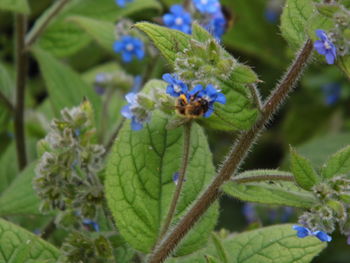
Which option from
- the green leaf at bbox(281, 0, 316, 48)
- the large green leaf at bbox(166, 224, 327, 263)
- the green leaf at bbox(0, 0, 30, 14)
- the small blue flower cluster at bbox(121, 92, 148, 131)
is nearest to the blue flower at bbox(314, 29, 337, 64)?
the green leaf at bbox(281, 0, 316, 48)

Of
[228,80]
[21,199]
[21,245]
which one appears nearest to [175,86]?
[228,80]

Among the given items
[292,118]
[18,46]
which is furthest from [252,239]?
[292,118]

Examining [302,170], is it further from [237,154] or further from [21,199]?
[21,199]

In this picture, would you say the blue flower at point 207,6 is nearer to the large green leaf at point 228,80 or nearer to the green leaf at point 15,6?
the green leaf at point 15,6

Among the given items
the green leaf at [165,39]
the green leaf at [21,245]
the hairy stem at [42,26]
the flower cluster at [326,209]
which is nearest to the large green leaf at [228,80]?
the green leaf at [165,39]

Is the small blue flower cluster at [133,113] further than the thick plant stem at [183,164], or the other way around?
the small blue flower cluster at [133,113]

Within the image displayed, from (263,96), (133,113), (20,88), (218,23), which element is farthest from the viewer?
(263,96)

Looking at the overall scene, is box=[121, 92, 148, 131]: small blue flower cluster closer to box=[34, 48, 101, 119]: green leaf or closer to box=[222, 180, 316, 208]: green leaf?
box=[222, 180, 316, 208]: green leaf
